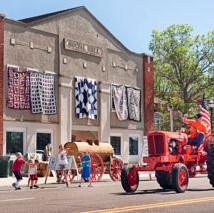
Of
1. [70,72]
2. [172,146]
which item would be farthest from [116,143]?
[172,146]

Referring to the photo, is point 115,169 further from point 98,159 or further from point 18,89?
point 18,89

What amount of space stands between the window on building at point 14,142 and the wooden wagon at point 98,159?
4421 mm

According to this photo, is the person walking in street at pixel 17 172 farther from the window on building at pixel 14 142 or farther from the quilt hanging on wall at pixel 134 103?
the quilt hanging on wall at pixel 134 103

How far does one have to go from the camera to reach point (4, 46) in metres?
33.2

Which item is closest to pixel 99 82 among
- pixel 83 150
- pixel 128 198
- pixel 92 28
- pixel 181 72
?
pixel 92 28

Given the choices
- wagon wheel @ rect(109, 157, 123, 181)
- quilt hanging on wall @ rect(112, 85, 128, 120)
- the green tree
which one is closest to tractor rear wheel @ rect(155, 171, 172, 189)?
wagon wheel @ rect(109, 157, 123, 181)

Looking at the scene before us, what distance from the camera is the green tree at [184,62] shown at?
180 ft

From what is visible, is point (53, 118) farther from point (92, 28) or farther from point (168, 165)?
point (168, 165)

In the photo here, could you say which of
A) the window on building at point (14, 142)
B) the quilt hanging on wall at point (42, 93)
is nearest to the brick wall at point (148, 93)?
the quilt hanging on wall at point (42, 93)

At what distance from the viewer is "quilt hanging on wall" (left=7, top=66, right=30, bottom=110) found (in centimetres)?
3319

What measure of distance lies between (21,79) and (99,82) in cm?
716

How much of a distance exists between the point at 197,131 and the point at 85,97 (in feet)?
58.4

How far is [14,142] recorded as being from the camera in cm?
3362

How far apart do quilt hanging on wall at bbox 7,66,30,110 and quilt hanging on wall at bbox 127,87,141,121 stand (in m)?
9.54
